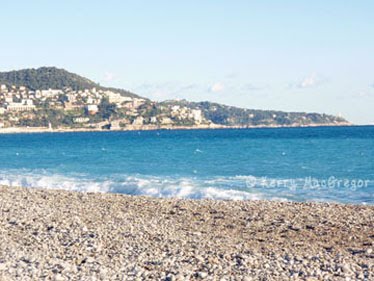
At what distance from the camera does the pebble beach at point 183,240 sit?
12.4 meters

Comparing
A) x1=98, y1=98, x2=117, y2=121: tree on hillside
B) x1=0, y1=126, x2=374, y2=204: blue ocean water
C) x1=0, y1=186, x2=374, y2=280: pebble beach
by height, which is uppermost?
x1=98, y1=98, x2=117, y2=121: tree on hillside

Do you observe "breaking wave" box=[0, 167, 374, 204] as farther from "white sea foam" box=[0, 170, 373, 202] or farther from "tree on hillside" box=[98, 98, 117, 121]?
"tree on hillside" box=[98, 98, 117, 121]

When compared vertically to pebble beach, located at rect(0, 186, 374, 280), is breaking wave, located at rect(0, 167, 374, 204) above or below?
below

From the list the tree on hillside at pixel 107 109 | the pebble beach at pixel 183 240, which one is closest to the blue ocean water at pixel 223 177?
the pebble beach at pixel 183 240

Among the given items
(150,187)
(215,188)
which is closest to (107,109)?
(150,187)

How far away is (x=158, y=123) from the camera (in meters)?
197

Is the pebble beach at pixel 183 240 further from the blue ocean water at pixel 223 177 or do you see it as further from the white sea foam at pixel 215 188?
the blue ocean water at pixel 223 177

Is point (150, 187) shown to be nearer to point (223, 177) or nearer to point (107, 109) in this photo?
point (223, 177)

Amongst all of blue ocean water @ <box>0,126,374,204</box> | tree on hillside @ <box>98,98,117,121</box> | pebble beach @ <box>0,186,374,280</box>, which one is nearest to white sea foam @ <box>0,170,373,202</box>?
blue ocean water @ <box>0,126,374,204</box>

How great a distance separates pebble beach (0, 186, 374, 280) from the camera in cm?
1240

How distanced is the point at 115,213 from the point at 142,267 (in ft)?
24.0

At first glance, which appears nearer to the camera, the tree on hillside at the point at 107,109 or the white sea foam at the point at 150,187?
the white sea foam at the point at 150,187

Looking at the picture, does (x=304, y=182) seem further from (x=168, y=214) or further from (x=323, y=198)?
(x=168, y=214)

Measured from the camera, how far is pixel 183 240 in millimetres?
15398
